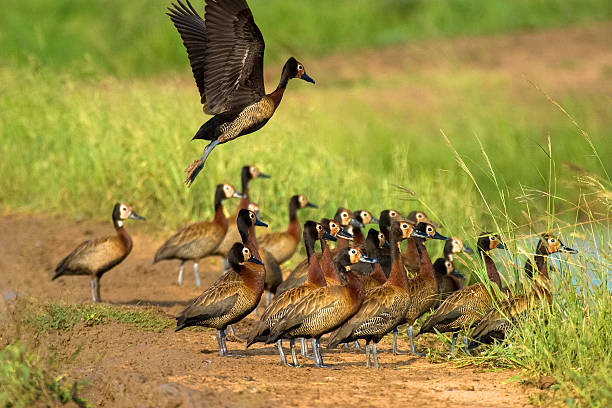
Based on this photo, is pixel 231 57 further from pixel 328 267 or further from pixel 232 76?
pixel 328 267

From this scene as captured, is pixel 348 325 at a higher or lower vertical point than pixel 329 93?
lower

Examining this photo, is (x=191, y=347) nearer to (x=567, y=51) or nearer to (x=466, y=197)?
(x=466, y=197)

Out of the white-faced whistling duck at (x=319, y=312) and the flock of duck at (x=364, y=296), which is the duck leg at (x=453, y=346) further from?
the white-faced whistling duck at (x=319, y=312)

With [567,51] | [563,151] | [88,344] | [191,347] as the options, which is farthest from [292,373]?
[567,51]

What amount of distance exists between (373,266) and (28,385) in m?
4.32

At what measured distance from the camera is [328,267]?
8789 mm

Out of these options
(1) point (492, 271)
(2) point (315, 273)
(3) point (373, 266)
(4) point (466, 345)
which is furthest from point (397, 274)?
(3) point (373, 266)

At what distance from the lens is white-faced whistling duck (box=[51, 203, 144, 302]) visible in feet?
35.3

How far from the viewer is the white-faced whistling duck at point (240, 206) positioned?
1209 cm

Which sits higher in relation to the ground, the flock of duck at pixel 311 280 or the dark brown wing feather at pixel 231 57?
the dark brown wing feather at pixel 231 57

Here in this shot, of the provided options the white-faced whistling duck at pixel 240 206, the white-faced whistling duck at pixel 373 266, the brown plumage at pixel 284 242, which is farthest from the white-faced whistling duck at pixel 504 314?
the white-faced whistling duck at pixel 240 206

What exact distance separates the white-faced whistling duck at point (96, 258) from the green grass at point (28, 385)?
4156 millimetres

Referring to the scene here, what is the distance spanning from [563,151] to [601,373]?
30.7 ft

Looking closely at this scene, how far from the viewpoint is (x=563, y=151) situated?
51.0 feet
